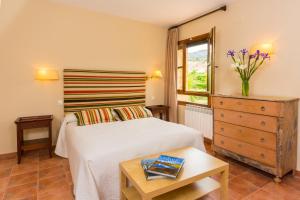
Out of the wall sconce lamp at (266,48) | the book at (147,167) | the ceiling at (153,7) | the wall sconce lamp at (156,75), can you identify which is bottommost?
the book at (147,167)

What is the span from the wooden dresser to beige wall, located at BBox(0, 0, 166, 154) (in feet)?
7.72

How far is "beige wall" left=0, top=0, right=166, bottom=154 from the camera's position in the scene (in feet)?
9.48

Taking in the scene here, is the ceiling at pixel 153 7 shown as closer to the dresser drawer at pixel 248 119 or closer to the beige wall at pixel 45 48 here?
the beige wall at pixel 45 48

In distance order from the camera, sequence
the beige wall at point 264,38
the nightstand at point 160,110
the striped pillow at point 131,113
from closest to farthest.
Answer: the beige wall at point 264,38 < the striped pillow at point 131,113 < the nightstand at point 160,110

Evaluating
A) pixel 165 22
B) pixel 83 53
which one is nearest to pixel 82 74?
pixel 83 53

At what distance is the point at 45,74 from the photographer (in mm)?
3010

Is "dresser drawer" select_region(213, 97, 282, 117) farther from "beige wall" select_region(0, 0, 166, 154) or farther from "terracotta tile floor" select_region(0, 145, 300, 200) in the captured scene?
"beige wall" select_region(0, 0, 166, 154)

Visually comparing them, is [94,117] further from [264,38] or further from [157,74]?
[264,38]

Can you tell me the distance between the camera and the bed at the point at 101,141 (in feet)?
5.51

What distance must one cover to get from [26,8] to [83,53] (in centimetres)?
108

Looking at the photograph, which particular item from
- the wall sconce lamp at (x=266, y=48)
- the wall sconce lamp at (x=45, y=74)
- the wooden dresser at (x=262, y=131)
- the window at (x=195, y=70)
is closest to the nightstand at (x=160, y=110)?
the window at (x=195, y=70)

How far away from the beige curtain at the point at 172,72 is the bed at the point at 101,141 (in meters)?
1.31

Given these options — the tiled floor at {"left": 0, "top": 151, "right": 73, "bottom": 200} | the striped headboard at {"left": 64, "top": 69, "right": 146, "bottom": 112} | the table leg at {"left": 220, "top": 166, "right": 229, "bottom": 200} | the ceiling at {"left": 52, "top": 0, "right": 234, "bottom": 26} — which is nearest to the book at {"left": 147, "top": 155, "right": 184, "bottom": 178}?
the table leg at {"left": 220, "top": 166, "right": 229, "bottom": 200}

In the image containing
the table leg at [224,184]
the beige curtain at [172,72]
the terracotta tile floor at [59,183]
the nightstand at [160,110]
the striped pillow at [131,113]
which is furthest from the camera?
the beige curtain at [172,72]
